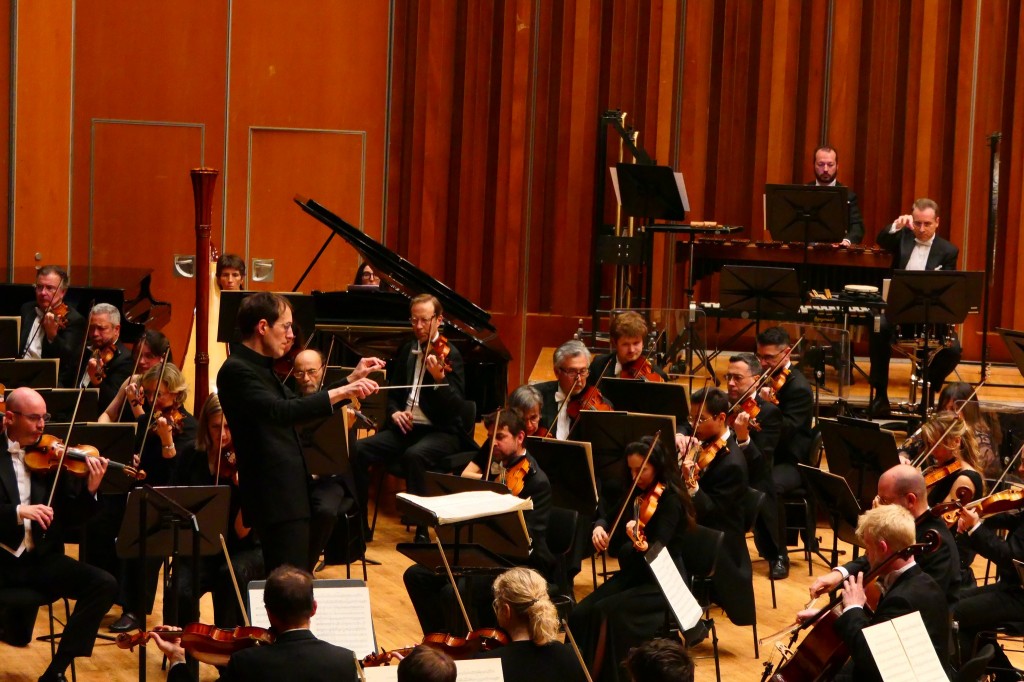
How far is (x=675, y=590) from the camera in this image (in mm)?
4680

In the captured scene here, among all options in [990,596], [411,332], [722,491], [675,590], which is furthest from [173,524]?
[411,332]

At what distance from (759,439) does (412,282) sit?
2.17m

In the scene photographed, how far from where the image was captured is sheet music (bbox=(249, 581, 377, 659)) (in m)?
4.12

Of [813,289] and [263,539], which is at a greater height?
[813,289]

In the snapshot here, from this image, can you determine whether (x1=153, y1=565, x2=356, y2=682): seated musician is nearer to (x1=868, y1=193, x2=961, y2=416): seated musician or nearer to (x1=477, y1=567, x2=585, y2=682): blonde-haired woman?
(x1=477, y1=567, x2=585, y2=682): blonde-haired woman

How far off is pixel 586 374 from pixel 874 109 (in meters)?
4.95

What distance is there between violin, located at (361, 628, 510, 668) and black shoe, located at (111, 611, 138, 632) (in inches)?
80.2

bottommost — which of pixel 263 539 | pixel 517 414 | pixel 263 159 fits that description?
pixel 263 539

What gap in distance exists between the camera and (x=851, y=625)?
3848 millimetres

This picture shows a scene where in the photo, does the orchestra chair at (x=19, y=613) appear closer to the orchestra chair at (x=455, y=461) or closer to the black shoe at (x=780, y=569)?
the orchestra chair at (x=455, y=461)

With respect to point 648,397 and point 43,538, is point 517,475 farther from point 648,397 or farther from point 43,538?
point 43,538

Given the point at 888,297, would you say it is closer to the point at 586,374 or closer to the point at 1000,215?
the point at 586,374

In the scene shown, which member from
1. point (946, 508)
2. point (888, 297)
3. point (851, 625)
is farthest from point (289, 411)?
point (888, 297)

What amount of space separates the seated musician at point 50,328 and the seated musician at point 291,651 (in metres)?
4.28
